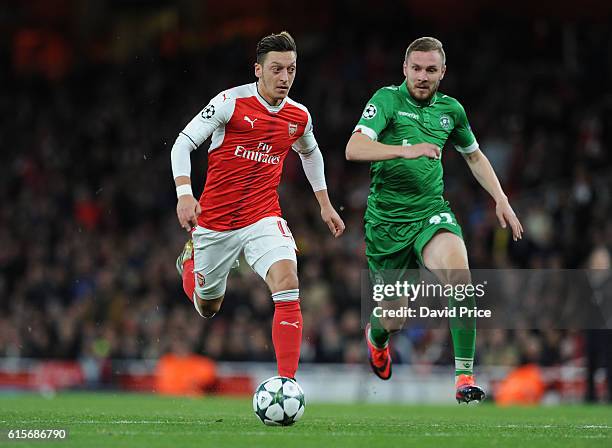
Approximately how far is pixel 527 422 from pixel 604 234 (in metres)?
5.75

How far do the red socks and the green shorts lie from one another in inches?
49.6

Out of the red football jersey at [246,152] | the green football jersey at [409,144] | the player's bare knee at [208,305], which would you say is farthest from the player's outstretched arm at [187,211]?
the player's bare knee at [208,305]

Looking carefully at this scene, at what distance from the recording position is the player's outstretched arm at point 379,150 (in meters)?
7.44

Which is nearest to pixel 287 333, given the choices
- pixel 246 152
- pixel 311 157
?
pixel 246 152

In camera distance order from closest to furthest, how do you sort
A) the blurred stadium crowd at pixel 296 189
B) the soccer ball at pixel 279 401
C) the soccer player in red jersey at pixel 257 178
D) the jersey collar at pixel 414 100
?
1. the soccer ball at pixel 279 401
2. the soccer player in red jersey at pixel 257 178
3. the jersey collar at pixel 414 100
4. the blurred stadium crowd at pixel 296 189

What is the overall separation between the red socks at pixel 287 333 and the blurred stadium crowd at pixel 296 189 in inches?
272

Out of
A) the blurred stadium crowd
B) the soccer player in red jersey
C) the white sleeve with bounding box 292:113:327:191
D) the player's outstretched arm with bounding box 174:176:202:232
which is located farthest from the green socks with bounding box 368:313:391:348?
the blurred stadium crowd

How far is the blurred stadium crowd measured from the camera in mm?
16250

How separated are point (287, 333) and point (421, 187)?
1.73m

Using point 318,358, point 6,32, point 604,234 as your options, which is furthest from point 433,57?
point 6,32

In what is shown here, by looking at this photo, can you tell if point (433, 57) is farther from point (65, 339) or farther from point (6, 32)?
point (6, 32)

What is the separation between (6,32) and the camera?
27.3 meters

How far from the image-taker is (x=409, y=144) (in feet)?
28.5

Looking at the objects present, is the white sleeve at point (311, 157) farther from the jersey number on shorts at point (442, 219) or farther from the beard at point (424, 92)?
the jersey number on shorts at point (442, 219)
